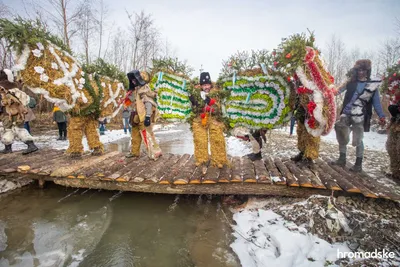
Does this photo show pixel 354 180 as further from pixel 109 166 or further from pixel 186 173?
pixel 109 166

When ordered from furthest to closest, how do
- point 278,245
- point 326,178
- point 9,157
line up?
point 9,157 < point 326,178 < point 278,245

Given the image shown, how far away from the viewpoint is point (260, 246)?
2.49 metres

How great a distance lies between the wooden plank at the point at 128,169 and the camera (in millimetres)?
3502

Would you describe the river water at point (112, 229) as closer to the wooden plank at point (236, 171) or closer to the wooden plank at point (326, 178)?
the wooden plank at point (236, 171)

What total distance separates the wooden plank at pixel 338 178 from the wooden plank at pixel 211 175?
1.79 meters

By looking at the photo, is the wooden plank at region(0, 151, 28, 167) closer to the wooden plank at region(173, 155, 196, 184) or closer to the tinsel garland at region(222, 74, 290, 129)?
the wooden plank at region(173, 155, 196, 184)

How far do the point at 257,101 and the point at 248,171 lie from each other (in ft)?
3.92

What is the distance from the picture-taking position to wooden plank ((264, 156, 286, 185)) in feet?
10.7

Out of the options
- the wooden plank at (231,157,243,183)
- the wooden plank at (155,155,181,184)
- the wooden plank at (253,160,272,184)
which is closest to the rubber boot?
the wooden plank at (155,155,181,184)

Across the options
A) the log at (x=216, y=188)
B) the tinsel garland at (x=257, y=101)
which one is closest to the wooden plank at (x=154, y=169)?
the log at (x=216, y=188)

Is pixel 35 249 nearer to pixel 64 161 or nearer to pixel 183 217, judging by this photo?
pixel 183 217

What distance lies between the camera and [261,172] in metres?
3.63

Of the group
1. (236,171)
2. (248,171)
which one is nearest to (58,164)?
(236,171)

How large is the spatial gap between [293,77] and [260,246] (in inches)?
99.8
